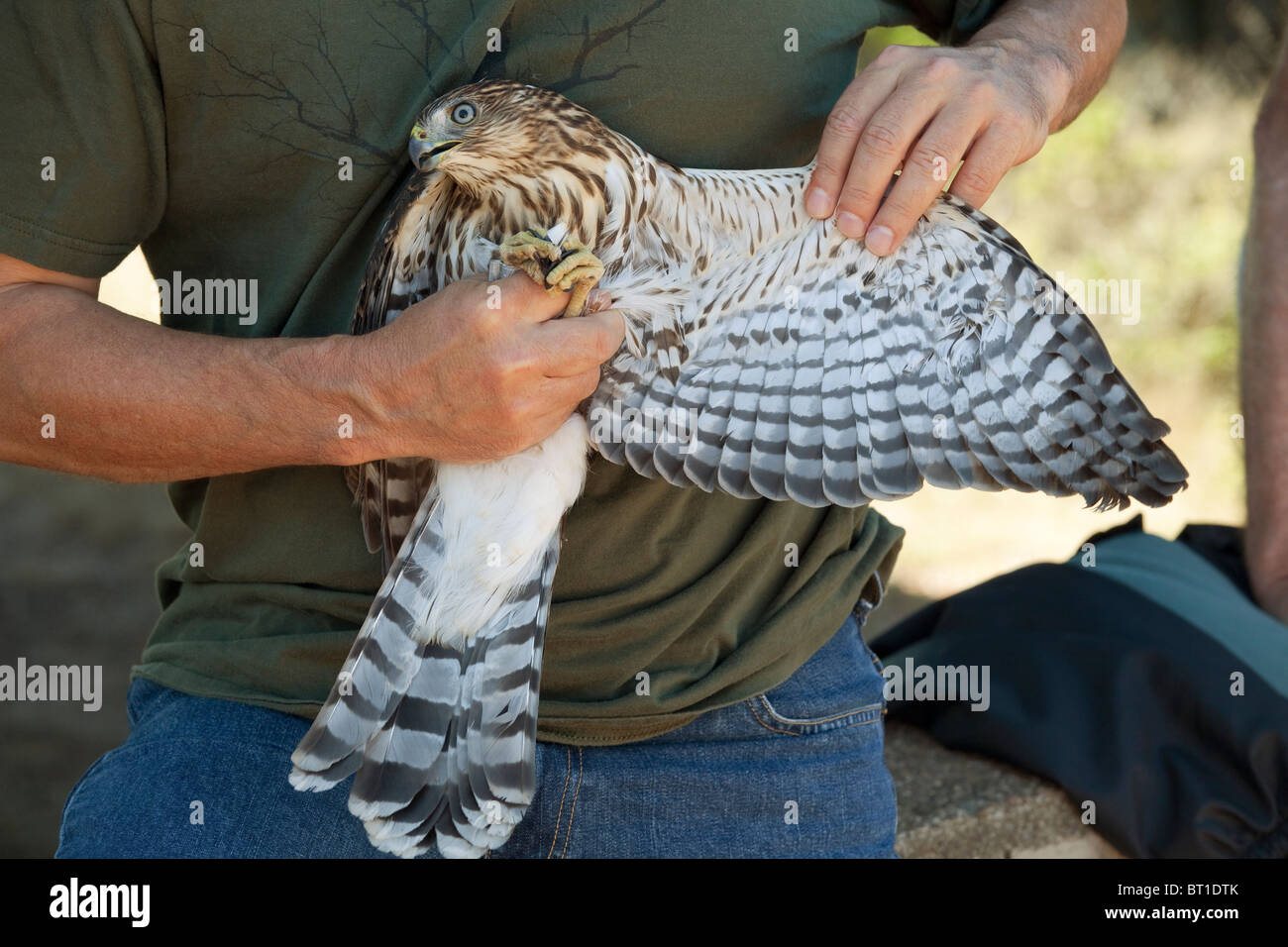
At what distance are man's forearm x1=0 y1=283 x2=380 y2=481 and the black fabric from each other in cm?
175

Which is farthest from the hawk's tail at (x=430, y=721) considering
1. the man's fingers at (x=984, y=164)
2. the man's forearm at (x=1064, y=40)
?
the man's forearm at (x=1064, y=40)

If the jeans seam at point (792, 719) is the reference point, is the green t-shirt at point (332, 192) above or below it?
above

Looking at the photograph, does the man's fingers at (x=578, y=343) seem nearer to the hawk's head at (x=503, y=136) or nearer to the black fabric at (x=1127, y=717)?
the hawk's head at (x=503, y=136)

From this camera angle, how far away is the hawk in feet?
6.24

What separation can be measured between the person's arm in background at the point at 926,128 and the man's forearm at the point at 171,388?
2.61 feet

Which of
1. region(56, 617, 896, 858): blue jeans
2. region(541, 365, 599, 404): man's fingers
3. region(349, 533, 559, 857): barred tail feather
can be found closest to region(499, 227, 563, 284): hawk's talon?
region(541, 365, 599, 404): man's fingers

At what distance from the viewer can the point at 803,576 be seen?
223 centimetres

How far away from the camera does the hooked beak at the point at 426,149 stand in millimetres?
1815

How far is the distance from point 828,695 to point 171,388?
4.13ft

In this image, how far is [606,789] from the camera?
2.07 m

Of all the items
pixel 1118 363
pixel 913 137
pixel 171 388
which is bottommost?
pixel 1118 363

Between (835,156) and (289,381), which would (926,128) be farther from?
(289,381)

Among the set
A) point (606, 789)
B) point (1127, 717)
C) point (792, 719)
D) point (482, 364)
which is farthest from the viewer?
point (1127, 717)

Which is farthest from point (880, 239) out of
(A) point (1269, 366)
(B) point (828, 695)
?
(A) point (1269, 366)
